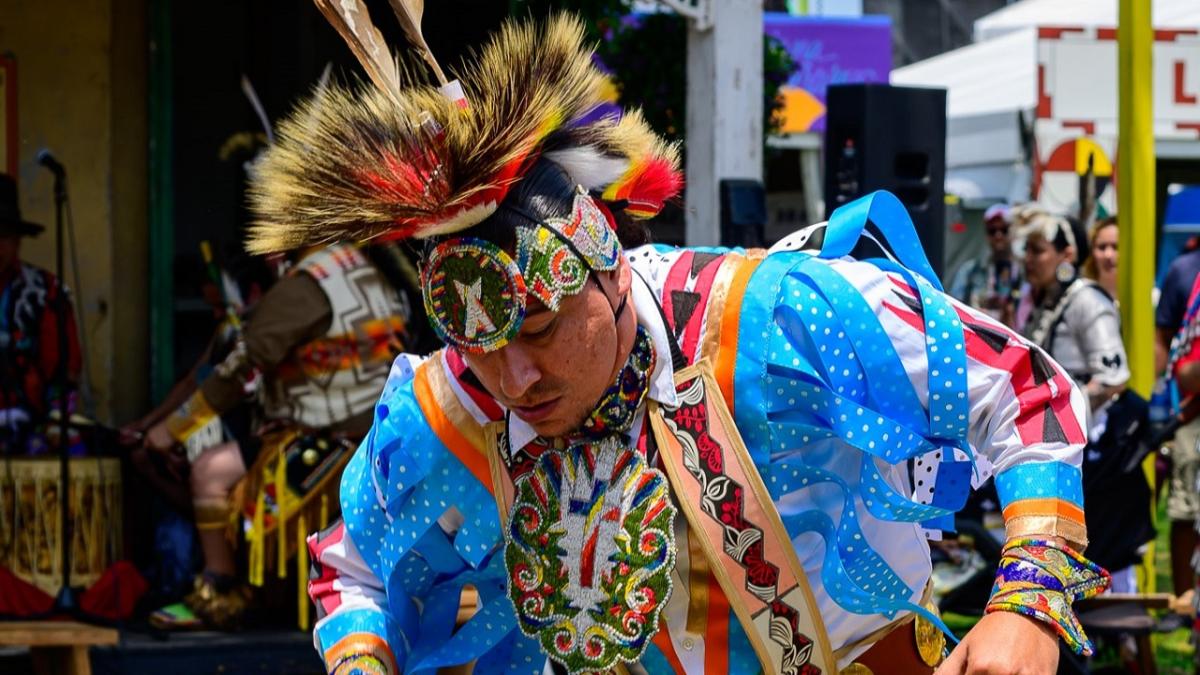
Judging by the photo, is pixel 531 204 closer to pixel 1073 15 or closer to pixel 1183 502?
pixel 1183 502

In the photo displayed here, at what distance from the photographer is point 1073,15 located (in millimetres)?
13102

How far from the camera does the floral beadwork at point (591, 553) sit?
2.43 m

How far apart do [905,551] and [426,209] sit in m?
0.92

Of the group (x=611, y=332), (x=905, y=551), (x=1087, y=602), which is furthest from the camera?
(x=1087, y=602)

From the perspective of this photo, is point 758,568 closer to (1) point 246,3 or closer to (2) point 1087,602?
(2) point 1087,602

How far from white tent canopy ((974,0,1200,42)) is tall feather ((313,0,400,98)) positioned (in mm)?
8617

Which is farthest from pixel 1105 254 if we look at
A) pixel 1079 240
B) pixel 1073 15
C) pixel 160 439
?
pixel 1073 15

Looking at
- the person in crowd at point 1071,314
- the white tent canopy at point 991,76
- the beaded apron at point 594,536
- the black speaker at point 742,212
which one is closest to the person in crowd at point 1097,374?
the person in crowd at point 1071,314

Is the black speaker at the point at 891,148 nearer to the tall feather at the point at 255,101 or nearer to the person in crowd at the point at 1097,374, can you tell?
the person in crowd at the point at 1097,374

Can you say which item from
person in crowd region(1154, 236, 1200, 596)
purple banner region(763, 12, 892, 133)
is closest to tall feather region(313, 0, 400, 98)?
person in crowd region(1154, 236, 1200, 596)

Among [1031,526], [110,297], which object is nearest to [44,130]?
[110,297]

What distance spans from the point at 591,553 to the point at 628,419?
205 mm

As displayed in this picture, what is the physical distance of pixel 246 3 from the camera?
691 cm

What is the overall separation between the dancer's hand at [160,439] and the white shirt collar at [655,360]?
3.82 m
